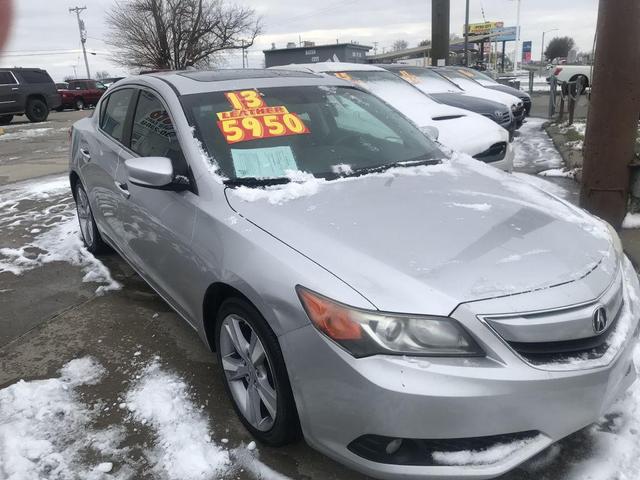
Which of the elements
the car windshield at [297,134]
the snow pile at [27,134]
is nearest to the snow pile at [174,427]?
the car windshield at [297,134]

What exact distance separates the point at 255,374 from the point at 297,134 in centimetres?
136

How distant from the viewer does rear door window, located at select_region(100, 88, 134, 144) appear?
12.6 ft

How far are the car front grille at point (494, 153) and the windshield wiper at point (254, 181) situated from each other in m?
3.04

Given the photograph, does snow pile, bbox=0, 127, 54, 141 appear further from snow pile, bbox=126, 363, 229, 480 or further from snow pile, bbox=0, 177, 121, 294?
snow pile, bbox=126, 363, 229, 480

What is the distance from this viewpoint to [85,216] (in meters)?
4.88

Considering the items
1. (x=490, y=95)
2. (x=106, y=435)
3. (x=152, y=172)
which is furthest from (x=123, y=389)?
(x=490, y=95)

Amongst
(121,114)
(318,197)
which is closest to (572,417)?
(318,197)

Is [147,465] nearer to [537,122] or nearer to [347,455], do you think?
[347,455]

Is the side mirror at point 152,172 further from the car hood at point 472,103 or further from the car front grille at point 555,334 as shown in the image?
the car hood at point 472,103

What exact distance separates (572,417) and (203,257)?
1625 millimetres

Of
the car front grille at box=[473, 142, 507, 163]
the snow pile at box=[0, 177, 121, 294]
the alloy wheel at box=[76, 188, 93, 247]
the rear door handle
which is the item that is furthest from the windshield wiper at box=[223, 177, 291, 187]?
the car front grille at box=[473, 142, 507, 163]

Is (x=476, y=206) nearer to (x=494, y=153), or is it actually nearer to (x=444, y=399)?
(x=444, y=399)

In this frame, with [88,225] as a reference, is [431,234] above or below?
above

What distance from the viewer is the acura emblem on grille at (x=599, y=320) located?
77.0 inches
